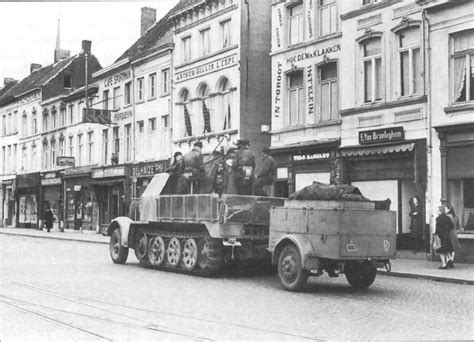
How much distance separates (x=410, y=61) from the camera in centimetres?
2066

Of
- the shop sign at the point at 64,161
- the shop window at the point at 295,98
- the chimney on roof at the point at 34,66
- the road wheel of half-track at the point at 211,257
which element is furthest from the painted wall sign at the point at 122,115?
the road wheel of half-track at the point at 211,257

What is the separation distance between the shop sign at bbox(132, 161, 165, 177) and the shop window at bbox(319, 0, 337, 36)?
13746 millimetres

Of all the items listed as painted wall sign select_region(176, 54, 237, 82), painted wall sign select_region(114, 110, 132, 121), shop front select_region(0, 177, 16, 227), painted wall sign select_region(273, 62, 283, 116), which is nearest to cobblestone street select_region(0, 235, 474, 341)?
painted wall sign select_region(273, 62, 283, 116)

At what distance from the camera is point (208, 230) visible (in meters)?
15.1

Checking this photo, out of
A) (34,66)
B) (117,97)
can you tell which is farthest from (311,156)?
(34,66)

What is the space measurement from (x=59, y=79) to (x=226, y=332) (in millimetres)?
45182

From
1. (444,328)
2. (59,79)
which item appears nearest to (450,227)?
(444,328)

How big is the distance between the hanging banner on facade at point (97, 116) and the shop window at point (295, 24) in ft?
54.1

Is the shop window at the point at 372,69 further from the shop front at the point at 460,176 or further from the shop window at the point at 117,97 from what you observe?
the shop window at the point at 117,97

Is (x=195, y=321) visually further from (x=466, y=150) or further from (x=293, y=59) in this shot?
(x=293, y=59)

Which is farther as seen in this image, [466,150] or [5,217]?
[5,217]

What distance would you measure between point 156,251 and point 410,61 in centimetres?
987

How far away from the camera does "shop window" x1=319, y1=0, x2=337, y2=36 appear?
24156mm

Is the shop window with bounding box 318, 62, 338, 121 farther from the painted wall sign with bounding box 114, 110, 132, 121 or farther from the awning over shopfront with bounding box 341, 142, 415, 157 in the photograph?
the painted wall sign with bounding box 114, 110, 132, 121
